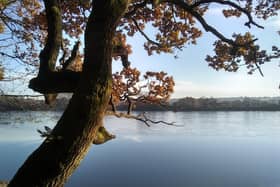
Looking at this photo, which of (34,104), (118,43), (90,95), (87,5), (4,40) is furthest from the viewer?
(34,104)

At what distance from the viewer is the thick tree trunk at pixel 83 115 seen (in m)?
1.89

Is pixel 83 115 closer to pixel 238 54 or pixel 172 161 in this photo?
pixel 238 54

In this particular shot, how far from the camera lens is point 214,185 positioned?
13.8 metres

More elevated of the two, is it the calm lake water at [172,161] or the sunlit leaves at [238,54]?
A: the sunlit leaves at [238,54]

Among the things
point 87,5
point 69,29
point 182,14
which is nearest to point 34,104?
point 69,29

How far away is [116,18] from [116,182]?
13.1 m

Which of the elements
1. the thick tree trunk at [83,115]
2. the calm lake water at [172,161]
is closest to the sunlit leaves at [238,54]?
the thick tree trunk at [83,115]

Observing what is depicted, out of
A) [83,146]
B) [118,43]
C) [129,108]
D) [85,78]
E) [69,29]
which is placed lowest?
[83,146]

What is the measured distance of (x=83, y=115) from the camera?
1.91 metres

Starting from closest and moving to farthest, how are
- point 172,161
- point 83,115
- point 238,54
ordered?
point 83,115, point 238,54, point 172,161

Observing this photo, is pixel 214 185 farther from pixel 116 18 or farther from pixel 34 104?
pixel 116 18

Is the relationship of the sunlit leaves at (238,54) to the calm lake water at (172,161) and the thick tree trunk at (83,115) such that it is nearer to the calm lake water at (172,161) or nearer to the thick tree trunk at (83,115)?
the thick tree trunk at (83,115)

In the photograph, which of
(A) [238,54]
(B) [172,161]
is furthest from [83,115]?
(B) [172,161]

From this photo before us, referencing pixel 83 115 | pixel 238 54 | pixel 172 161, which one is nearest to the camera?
pixel 83 115
